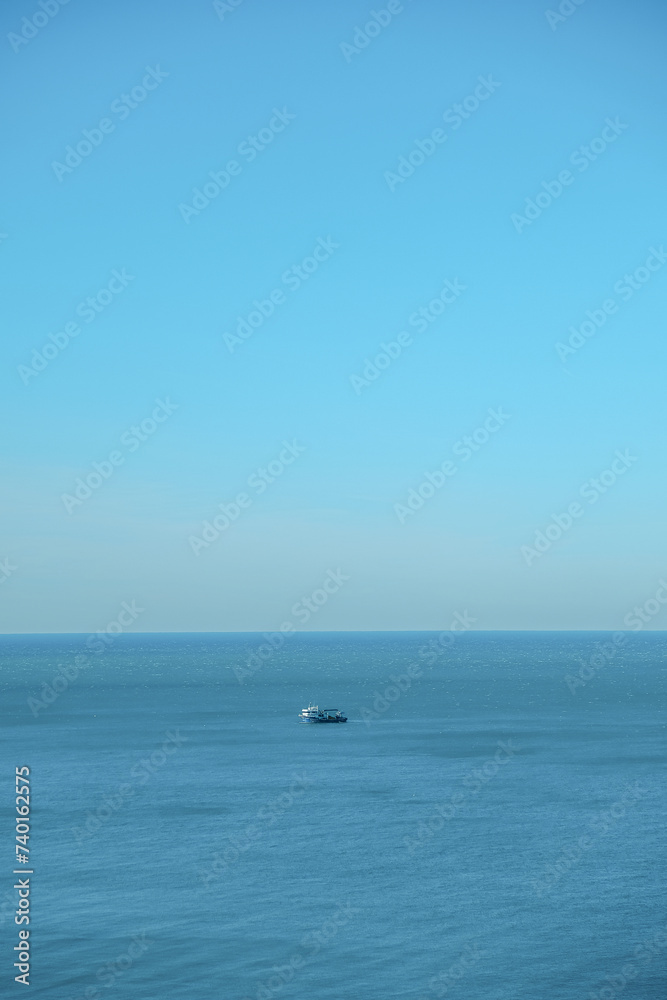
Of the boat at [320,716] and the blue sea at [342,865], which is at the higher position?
the boat at [320,716]

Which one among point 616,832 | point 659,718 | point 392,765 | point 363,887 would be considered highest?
point 659,718

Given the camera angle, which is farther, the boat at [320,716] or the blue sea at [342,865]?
the boat at [320,716]

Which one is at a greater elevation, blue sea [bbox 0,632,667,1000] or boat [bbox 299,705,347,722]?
boat [bbox 299,705,347,722]

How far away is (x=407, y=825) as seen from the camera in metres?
69.6

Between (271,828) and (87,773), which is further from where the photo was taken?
(87,773)

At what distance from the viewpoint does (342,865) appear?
198 feet

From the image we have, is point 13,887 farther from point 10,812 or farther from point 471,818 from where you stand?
point 471,818

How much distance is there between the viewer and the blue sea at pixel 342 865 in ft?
148

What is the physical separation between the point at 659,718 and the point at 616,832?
67026mm

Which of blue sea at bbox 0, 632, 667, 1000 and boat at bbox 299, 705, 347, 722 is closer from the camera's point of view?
blue sea at bbox 0, 632, 667, 1000

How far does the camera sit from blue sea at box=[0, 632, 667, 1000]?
45219mm

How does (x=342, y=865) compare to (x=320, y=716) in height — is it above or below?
below

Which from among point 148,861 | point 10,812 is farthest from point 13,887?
point 10,812

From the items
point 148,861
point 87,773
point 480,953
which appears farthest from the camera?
point 87,773
